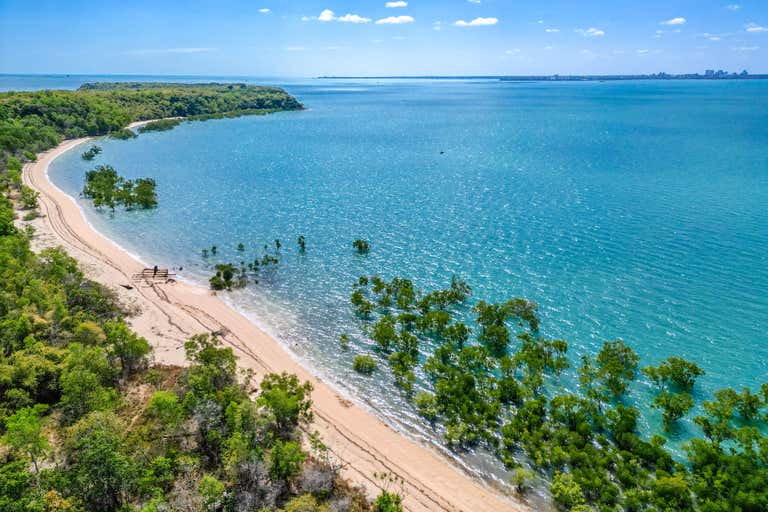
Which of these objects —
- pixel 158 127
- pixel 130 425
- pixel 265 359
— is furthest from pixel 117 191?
pixel 158 127

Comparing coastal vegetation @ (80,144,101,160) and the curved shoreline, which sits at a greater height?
coastal vegetation @ (80,144,101,160)

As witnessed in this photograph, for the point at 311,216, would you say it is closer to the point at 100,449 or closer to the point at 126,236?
the point at 126,236

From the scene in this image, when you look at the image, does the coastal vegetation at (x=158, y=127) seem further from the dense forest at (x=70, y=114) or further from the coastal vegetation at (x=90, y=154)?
the coastal vegetation at (x=90, y=154)

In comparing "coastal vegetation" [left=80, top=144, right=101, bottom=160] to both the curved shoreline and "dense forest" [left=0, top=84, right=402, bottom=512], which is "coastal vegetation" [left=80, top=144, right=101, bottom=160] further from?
"dense forest" [left=0, top=84, right=402, bottom=512]

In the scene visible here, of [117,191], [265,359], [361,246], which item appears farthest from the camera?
[117,191]

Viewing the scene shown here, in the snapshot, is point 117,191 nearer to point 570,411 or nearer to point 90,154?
point 90,154

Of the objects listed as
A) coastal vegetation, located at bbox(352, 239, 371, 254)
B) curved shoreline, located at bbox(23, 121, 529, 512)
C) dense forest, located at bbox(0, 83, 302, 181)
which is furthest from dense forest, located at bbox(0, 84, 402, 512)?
dense forest, located at bbox(0, 83, 302, 181)
